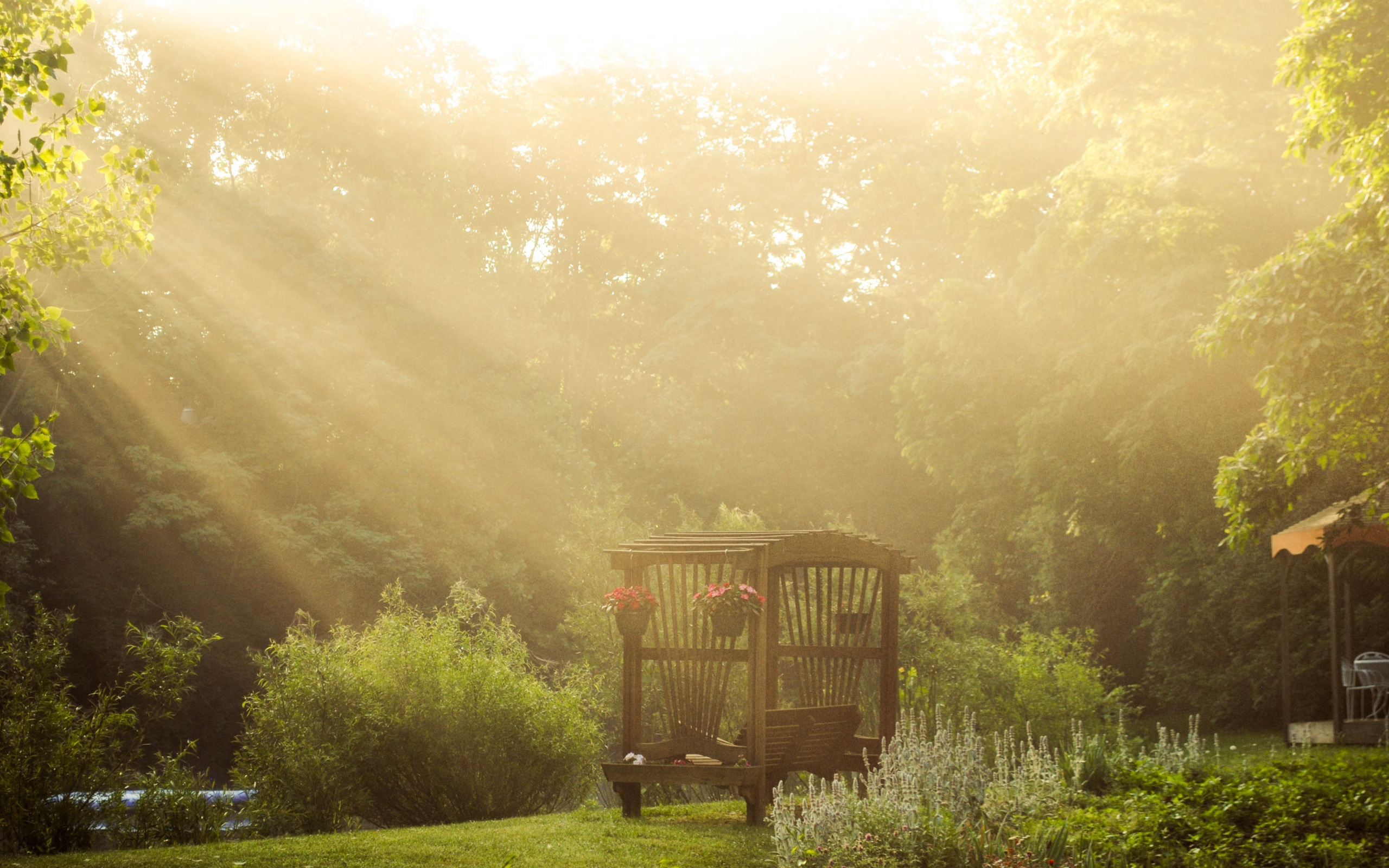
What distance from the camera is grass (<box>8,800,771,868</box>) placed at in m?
5.66

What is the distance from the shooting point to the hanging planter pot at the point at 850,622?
9555 millimetres

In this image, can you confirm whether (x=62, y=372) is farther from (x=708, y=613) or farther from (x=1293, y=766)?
(x=1293, y=766)

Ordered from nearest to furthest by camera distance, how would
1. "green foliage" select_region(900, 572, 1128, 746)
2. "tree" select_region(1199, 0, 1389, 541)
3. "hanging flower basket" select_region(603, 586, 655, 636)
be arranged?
"tree" select_region(1199, 0, 1389, 541) → "hanging flower basket" select_region(603, 586, 655, 636) → "green foliage" select_region(900, 572, 1128, 746)

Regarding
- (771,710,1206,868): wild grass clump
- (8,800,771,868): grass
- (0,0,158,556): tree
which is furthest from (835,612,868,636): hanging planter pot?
(0,0,158,556): tree

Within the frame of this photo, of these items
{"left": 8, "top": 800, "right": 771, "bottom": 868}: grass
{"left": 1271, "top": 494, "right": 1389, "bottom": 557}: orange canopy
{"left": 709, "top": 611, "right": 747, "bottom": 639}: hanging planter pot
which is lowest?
{"left": 8, "top": 800, "right": 771, "bottom": 868}: grass

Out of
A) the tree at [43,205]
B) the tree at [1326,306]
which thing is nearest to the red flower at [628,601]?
the tree at [43,205]

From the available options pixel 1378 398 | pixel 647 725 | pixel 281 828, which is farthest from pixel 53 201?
pixel 647 725

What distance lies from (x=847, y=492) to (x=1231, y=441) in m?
13.1

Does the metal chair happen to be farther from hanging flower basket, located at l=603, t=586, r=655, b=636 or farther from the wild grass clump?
hanging flower basket, located at l=603, t=586, r=655, b=636

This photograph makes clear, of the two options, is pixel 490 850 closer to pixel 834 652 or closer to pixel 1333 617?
pixel 834 652

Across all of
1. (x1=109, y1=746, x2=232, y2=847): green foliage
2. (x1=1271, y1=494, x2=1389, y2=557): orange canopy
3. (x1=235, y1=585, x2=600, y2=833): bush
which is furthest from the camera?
(x1=1271, y1=494, x2=1389, y2=557): orange canopy

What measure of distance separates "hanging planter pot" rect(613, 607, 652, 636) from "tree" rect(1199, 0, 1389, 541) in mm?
4216

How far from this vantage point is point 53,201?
5324 millimetres

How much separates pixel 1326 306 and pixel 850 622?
14.0ft
